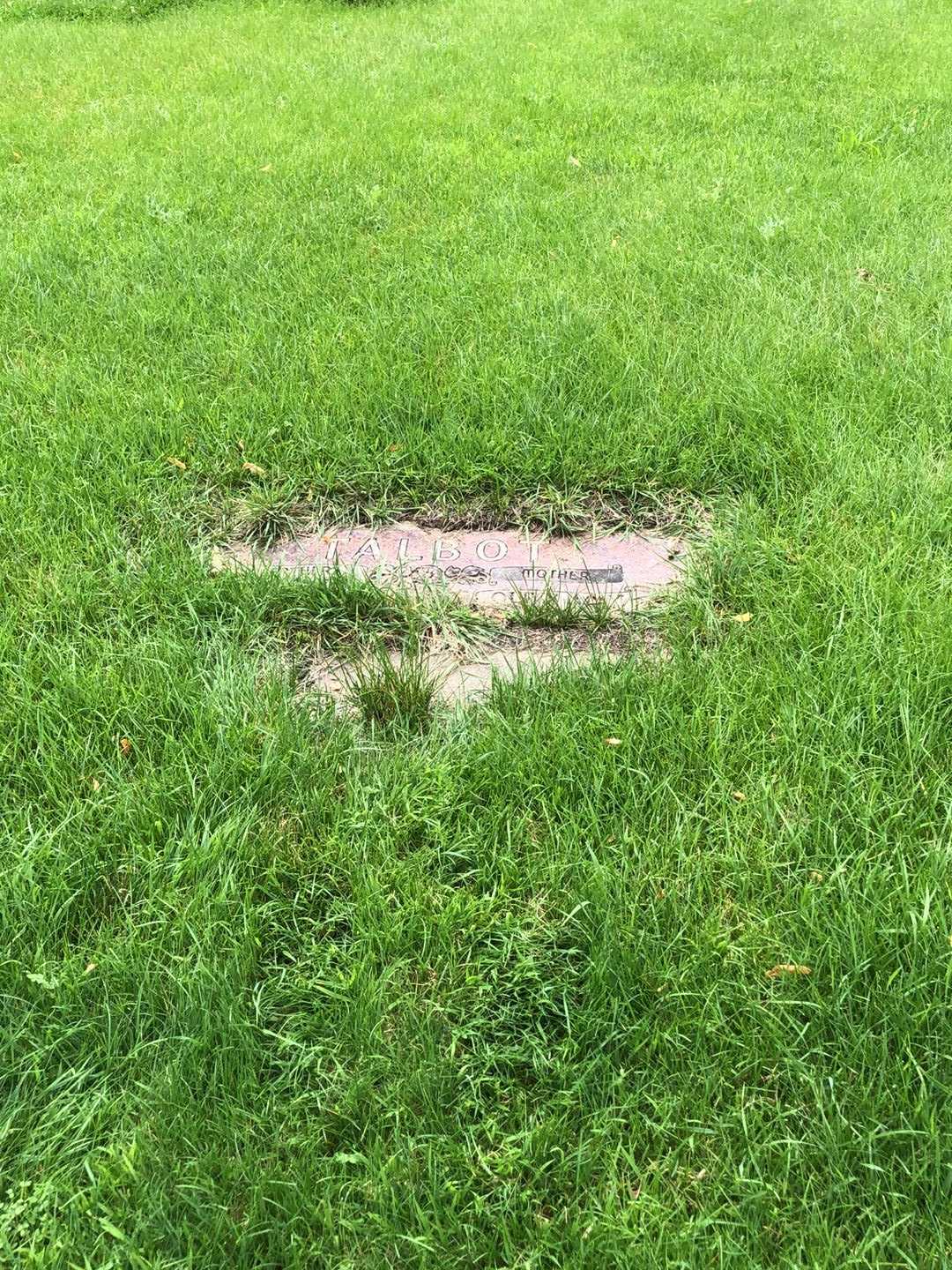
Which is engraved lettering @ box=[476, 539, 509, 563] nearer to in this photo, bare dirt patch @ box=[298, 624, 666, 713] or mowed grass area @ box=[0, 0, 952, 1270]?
mowed grass area @ box=[0, 0, 952, 1270]

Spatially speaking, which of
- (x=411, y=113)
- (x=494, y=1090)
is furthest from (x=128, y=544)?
(x=411, y=113)

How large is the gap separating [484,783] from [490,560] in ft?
3.18

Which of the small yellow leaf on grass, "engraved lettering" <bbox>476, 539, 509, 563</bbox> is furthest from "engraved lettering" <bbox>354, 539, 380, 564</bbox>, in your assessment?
the small yellow leaf on grass

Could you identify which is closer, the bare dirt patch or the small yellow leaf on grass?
the small yellow leaf on grass

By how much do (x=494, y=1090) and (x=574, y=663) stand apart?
1095mm

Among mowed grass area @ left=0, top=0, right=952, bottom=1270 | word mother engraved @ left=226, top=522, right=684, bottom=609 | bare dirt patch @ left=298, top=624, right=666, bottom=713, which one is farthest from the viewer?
word mother engraved @ left=226, top=522, right=684, bottom=609

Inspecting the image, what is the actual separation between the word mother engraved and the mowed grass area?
14cm

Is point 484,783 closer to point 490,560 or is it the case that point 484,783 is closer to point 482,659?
point 482,659

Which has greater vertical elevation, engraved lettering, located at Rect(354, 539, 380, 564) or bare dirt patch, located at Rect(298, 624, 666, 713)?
engraved lettering, located at Rect(354, 539, 380, 564)

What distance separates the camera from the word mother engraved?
8.83ft

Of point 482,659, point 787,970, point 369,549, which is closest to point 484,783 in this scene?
point 482,659

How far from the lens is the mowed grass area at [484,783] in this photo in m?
1.41

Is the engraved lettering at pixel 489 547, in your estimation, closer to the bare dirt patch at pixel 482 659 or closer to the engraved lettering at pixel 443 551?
the engraved lettering at pixel 443 551

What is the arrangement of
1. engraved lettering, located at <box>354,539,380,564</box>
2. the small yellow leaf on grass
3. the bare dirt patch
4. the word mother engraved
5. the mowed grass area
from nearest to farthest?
the mowed grass area < the small yellow leaf on grass < the bare dirt patch < the word mother engraved < engraved lettering, located at <box>354,539,380,564</box>
